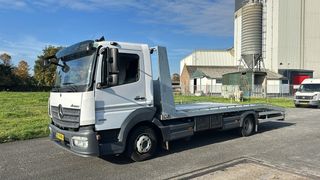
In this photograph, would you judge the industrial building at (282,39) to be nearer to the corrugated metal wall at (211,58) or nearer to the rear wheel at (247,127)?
the corrugated metal wall at (211,58)

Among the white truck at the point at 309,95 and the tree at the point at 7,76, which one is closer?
the white truck at the point at 309,95

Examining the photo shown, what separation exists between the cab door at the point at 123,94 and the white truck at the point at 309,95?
2116 centimetres

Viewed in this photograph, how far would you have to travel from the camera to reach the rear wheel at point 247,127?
36.4 feet

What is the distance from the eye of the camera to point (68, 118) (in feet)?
23.6

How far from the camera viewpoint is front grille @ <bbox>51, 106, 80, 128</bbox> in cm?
695

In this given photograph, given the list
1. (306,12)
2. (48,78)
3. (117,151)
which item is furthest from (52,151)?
(48,78)

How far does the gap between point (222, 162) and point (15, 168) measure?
14.5 ft

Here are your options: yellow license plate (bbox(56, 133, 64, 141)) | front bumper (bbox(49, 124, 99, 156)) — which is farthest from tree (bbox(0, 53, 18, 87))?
front bumper (bbox(49, 124, 99, 156))

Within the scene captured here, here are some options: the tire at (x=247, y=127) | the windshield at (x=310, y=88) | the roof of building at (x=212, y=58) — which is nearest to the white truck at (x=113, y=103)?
the tire at (x=247, y=127)

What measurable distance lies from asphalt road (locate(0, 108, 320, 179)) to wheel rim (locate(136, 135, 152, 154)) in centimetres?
32

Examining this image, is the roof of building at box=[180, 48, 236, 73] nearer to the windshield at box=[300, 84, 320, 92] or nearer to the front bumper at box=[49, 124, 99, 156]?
the windshield at box=[300, 84, 320, 92]

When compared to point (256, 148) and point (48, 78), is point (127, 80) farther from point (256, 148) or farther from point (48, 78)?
point (48, 78)

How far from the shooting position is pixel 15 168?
285 inches

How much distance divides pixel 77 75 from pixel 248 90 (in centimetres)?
3750
